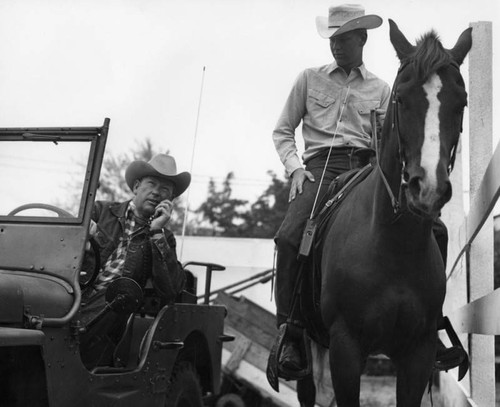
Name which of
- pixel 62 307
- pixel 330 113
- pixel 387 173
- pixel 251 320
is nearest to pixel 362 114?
pixel 330 113

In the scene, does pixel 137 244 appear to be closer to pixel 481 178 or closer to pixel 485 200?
pixel 485 200

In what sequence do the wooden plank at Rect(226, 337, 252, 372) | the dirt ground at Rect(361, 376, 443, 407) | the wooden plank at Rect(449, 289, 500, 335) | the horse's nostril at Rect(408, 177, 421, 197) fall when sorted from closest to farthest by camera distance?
the horse's nostril at Rect(408, 177, 421, 197) → the wooden plank at Rect(449, 289, 500, 335) → the wooden plank at Rect(226, 337, 252, 372) → the dirt ground at Rect(361, 376, 443, 407)

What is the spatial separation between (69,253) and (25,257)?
274 millimetres

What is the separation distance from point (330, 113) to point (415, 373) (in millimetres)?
1987

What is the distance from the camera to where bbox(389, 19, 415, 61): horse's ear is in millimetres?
4000

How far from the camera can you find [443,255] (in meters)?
4.90

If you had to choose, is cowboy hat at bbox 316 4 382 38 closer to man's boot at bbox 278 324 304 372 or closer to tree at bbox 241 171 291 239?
man's boot at bbox 278 324 304 372

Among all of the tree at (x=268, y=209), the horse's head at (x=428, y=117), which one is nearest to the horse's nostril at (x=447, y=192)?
the horse's head at (x=428, y=117)

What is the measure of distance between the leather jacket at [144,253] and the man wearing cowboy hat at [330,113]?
2.27 feet

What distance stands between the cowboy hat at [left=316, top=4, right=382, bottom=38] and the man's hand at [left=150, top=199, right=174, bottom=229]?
155 centimetres

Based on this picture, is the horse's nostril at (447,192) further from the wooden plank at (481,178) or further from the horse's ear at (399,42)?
the wooden plank at (481,178)

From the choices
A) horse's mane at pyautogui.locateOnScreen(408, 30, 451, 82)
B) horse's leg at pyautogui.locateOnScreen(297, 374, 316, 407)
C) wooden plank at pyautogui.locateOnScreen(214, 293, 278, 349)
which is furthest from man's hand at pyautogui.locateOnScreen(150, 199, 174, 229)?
wooden plank at pyautogui.locateOnScreen(214, 293, 278, 349)

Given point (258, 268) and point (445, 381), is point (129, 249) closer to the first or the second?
point (445, 381)

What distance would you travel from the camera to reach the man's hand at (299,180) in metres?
5.17
